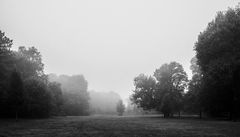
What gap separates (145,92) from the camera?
248 feet

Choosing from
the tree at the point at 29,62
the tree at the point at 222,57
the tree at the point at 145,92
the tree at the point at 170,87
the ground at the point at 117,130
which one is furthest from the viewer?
the tree at the point at 145,92

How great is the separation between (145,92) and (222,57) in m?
38.0

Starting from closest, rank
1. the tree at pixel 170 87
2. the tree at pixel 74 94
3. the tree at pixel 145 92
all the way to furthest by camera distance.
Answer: the tree at pixel 170 87 → the tree at pixel 145 92 → the tree at pixel 74 94

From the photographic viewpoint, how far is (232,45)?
130 feet

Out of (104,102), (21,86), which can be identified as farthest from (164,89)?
(104,102)

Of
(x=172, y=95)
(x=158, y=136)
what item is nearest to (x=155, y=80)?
(x=172, y=95)

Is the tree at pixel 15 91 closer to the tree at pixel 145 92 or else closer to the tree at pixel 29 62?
the tree at pixel 29 62

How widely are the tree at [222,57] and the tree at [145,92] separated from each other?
29.5 metres

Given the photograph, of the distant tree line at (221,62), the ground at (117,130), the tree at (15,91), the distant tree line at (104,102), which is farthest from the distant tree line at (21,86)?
the distant tree line at (104,102)

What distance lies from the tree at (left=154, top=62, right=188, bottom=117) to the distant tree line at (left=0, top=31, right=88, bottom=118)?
2977 cm

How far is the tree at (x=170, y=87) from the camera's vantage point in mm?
66500

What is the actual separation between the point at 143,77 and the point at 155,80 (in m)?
4.03

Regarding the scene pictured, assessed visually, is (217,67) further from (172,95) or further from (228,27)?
(172,95)

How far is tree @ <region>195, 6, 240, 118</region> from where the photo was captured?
38125 mm
